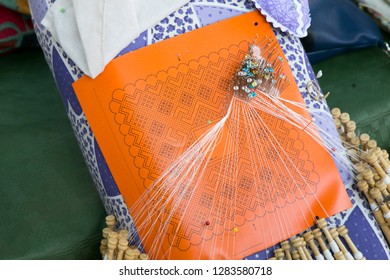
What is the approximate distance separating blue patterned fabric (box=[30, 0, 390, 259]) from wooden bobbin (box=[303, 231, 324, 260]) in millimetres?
57

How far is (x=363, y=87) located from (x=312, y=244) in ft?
1.89

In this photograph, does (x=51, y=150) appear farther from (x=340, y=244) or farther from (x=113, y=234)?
(x=340, y=244)

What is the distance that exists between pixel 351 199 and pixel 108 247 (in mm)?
468

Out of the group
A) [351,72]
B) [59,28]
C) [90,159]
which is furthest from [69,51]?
[351,72]

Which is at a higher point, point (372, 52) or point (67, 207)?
point (372, 52)

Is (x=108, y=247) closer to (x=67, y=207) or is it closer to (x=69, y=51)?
(x=67, y=207)

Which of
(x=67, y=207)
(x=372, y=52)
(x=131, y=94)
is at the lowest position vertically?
(x=67, y=207)

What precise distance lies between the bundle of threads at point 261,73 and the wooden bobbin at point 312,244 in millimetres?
265

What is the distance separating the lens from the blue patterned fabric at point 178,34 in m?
0.99

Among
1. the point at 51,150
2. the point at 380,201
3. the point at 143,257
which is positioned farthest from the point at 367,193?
the point at 51,150

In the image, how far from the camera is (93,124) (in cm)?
98

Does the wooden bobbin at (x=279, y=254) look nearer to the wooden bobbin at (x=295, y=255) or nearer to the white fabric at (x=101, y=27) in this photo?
the wooden bobbin at (x=295, y=255)

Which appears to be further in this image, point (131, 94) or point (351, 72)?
point (351, 72)

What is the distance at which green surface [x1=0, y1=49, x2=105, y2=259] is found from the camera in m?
1.12
